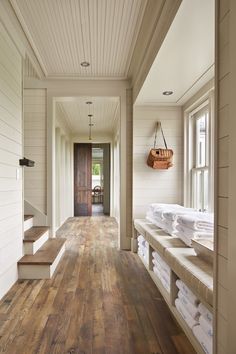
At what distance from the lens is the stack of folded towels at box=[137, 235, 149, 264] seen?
392cm

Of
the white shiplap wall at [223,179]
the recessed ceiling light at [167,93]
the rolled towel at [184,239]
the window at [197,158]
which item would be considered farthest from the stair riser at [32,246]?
→ the white shiplap wall at [223,179]

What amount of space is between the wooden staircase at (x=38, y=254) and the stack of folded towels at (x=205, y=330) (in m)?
2.01

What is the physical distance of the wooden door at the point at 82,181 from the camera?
10000 millimetres

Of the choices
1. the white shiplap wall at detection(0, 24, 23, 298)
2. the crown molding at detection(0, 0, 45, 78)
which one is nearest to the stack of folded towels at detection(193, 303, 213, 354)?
the white shiplap wall at detection(0, 24, 23, 298)

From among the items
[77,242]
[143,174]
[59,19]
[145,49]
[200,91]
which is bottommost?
[77,242]

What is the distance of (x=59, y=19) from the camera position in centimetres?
313

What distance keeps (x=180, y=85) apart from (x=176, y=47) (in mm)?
1067

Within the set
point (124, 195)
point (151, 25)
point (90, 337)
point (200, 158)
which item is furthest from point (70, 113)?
point (90, 337)

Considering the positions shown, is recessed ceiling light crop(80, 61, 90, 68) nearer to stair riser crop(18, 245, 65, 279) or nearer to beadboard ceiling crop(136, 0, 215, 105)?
beadboard ceiling crop(136, 0, 215, 105)

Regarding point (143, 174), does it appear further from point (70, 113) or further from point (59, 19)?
point (70, 113)

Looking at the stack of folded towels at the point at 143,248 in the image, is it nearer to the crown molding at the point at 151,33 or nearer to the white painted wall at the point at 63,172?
the crown molding at the point at 151,33

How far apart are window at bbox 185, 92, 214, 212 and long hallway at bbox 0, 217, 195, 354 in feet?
4.25

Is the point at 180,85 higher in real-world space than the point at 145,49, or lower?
lower

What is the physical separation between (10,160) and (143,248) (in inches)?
85.6
